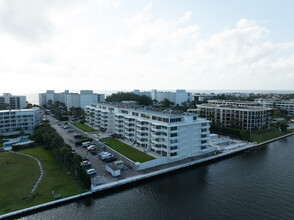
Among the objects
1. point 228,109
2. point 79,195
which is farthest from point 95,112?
point 228,109

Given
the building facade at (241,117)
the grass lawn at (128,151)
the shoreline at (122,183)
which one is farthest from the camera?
the building facade at (241,117)

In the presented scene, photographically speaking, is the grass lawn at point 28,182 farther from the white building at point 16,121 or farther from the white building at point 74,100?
the white building at point 74,100

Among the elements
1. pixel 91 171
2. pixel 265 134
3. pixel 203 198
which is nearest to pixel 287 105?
pixel 265 134

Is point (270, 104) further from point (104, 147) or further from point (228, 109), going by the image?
point (104, 147)

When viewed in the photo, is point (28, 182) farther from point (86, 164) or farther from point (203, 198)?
point (203, 198)

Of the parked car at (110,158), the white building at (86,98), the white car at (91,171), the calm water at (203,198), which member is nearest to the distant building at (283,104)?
the calm water at (203,198)
